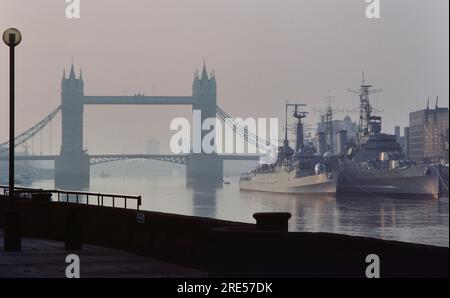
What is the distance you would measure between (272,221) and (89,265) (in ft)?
18.7

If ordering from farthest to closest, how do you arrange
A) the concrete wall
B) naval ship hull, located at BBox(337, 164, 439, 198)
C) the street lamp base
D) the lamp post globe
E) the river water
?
naval ship hull, located at BBox(337, 164, 439, 198) < the river water < the lamp post globe < the street lamp base < the concrete wall

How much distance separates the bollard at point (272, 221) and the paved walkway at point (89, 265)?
9.32 feet

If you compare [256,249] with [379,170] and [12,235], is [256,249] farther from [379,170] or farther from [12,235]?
[379,170]

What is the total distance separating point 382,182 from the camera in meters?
189

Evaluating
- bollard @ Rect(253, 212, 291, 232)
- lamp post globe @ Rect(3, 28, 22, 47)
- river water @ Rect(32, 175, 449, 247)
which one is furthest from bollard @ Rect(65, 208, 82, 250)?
river water @ Rect(32, 175, 449, 247)

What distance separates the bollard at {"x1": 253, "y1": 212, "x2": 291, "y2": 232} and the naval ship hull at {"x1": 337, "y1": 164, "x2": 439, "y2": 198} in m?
161

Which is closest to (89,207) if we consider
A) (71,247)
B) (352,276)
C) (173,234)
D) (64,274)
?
(71,247)

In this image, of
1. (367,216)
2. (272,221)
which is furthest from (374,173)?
(272,221)

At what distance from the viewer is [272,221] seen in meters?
17.2

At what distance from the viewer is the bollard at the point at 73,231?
82.2ft

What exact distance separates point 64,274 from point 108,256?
4007 mm

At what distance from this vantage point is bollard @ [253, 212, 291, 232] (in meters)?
17.1

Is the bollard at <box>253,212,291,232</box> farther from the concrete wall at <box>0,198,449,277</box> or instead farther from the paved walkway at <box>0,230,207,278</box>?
the paved walkway at <box>0,230,207,278</box>
